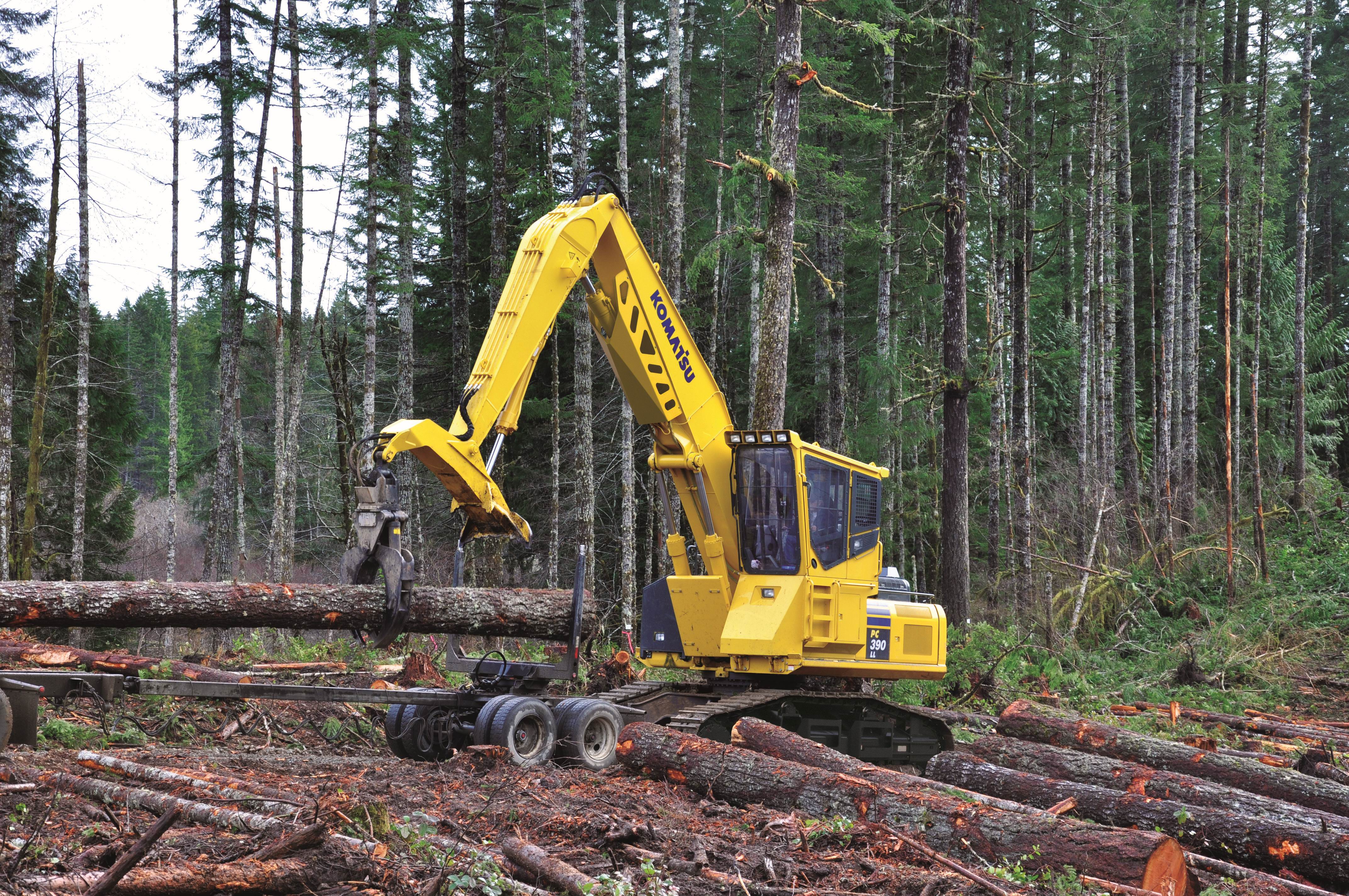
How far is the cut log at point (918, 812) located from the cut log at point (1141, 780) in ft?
4.59

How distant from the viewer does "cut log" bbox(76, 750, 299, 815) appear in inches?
213

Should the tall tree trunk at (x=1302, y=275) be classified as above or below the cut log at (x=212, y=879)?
above

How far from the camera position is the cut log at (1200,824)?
6113 mm

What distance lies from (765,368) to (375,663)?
247 inches

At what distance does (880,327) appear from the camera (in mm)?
21094

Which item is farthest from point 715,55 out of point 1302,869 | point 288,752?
point 1302,869

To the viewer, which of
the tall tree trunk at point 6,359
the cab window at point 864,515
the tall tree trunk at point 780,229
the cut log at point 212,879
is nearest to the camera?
the cut log at point 212,879

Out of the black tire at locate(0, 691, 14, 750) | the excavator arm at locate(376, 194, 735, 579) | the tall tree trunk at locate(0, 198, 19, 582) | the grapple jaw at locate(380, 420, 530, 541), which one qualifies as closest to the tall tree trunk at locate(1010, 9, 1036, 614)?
the excavator arm at locate(376, 194, 735, 579)

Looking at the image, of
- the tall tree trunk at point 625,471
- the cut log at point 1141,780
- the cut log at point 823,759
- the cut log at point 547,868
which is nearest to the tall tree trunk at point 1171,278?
the tall tree trunk at point 625,471

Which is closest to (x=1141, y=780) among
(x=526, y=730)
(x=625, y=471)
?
(x=526, y=730)

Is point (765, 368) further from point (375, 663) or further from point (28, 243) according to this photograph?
point (28, 243)

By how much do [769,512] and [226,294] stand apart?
55.5 ft

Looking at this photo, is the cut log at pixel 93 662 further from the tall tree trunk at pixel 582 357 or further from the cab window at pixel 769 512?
the tall tree trunk at pixel 582 357

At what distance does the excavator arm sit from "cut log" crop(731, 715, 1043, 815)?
1823 mm
